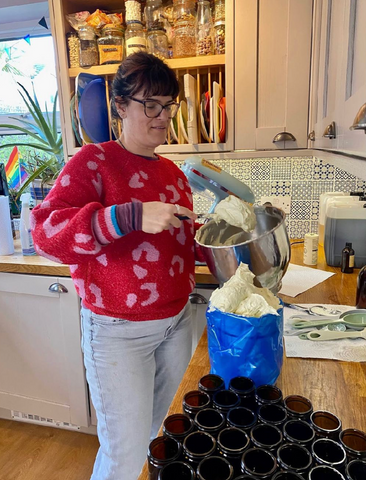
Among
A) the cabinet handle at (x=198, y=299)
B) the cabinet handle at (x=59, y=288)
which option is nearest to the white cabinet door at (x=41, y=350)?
the cabinet handle at (x=59, y=288)

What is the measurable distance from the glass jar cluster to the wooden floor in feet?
4.26

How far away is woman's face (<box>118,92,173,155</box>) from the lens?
1.06 m

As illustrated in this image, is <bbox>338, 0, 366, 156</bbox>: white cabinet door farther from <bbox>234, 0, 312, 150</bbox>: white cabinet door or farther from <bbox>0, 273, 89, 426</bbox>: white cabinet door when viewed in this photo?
<bbox>0, 273, 89, 426</bbox>: white cabinet door

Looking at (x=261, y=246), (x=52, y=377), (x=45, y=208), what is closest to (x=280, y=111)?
(x=261, y=246)

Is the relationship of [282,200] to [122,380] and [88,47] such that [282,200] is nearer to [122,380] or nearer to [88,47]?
[88,47]

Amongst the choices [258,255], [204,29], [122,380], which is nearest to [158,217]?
[258,255]

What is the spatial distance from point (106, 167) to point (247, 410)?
2.30ft

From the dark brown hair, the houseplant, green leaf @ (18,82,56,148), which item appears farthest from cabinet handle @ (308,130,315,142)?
green leaf @ (18,82,56,148)

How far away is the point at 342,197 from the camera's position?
1.61m

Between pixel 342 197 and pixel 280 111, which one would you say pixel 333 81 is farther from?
pixel 342 197

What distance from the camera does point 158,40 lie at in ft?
5.39

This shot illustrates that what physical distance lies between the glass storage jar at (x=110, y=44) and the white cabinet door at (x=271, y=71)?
0.52 meters

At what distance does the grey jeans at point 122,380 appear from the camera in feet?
3.41

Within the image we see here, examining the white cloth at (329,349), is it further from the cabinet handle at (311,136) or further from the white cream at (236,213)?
the cabinet handle at (311,136)
